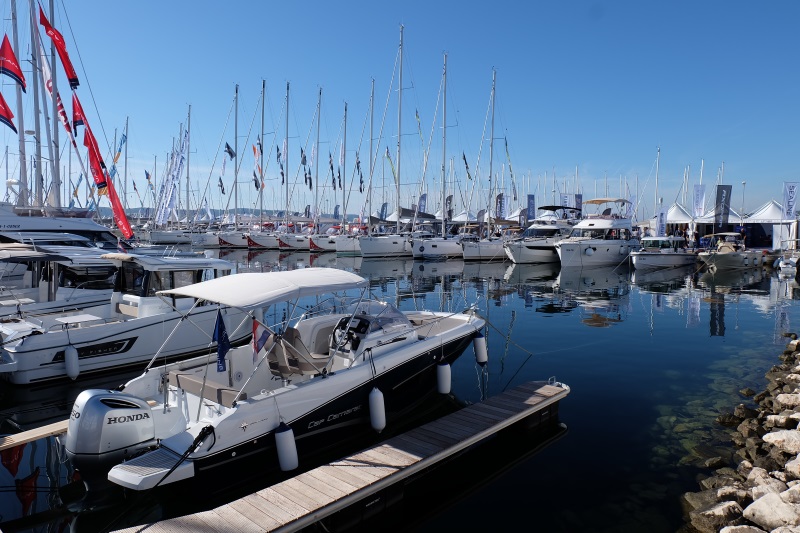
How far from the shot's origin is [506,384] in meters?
12.2

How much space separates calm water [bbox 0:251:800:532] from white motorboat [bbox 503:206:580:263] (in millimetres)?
18048

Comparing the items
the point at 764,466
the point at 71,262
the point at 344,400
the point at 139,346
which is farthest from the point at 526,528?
the point at 71,262

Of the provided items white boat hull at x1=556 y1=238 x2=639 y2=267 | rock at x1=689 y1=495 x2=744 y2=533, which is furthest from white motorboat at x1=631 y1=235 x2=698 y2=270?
rock at x1=689 y1=495 x2=744 y2=533

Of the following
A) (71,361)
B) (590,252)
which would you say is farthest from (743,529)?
(590,252)

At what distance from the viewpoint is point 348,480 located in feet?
21.6

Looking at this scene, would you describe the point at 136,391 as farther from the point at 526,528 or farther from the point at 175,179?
the point at 175,179

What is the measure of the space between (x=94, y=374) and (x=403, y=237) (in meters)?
37.6

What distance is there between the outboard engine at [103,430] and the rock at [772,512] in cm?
792

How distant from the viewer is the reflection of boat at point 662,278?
30.9m

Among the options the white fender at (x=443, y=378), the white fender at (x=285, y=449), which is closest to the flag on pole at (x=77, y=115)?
the white fender at (x=443, y=378)

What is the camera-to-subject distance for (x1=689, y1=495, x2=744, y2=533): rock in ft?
20.9

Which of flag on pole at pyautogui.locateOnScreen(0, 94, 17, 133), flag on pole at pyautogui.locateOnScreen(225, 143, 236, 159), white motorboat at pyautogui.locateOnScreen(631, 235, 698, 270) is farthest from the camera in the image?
flag on pole at pyautogui.locateOnScreen(225, 143, 236, 159)

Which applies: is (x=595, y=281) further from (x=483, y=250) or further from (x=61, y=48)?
(x=61, y=48)

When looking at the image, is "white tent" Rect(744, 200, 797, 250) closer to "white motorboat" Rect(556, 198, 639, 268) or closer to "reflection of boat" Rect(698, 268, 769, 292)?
"reflection of boat" Rect(698, 268, 769, 292)
